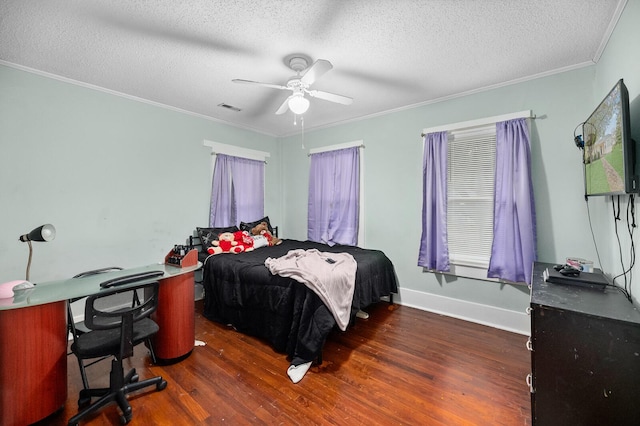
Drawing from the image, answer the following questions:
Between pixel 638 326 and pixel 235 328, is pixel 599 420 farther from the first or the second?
pixel 235 328

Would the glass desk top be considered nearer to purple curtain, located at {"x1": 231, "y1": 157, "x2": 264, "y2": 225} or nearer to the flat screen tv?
purple curtain, located at {"x1": 231, "y1": 157, "x2": 264, "y2": 225}

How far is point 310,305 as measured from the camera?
2.36 metres

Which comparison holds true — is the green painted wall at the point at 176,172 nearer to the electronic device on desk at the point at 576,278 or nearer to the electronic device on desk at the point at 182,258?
the electronic device on desk at the point at 576,278

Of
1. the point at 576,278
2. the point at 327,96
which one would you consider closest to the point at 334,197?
the point at 327,96

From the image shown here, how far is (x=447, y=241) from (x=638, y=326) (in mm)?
2074

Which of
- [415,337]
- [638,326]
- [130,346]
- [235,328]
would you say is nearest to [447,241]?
[415,337]

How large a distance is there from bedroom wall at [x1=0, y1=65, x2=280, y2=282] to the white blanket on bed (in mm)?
1803

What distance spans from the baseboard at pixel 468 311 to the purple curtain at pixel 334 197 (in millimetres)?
1088

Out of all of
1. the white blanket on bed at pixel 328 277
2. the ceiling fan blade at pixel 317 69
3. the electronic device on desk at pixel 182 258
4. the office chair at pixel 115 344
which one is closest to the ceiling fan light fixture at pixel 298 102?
A: the ceiling fan blade at pixel 317 69

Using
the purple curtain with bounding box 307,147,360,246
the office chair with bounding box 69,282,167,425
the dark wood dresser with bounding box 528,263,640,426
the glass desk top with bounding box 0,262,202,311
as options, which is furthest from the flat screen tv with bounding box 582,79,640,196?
the glass desk top with bounding box 0,262,202,311

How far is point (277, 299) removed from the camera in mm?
2557

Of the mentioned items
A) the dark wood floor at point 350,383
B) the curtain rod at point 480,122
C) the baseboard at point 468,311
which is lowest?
the dark wood floor at point 350,383

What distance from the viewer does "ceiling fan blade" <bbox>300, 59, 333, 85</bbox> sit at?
1.98 metres

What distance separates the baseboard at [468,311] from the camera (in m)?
2.87
